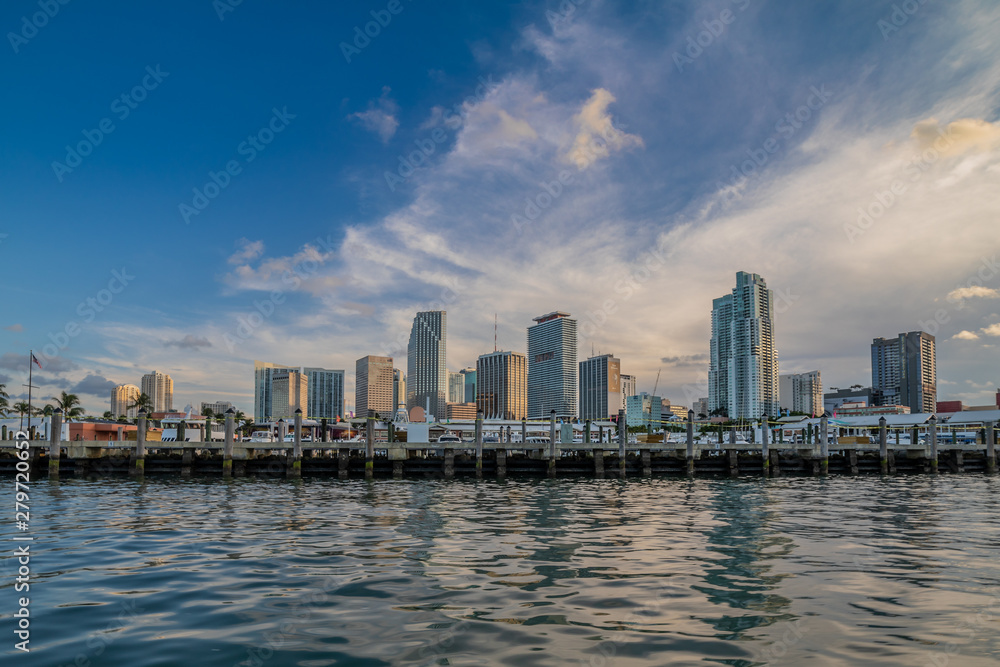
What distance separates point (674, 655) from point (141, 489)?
31.4m

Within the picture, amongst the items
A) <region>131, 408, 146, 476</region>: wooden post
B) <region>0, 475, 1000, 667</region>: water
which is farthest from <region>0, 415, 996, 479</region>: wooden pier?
<region>0, 475, 1000, 667</region>: water

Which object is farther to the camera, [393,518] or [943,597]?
[393,518]

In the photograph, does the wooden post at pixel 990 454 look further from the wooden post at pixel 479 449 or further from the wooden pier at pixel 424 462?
the wooden post at pixel 479 449

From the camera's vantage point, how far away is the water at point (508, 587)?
27.6 feet

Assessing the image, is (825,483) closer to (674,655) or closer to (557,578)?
(557,578)

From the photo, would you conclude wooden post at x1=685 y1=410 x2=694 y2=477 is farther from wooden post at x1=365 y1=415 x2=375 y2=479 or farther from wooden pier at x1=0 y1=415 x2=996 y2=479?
wooden post at x1=365 y1=415 x2=375 y2=479

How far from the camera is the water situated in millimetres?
8398

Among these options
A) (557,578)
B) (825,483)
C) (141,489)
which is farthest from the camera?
(825,483)

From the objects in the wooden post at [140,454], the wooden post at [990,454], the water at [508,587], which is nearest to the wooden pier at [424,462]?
the wooden post at [140,454]

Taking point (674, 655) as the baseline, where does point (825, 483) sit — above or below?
below

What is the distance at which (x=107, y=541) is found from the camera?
16219mm

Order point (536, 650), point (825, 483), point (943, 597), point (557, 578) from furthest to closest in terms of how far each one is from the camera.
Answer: point (825, 483) → point (557, 578) → point (943, 597) → point (536, 650)

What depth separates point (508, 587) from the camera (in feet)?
38.2

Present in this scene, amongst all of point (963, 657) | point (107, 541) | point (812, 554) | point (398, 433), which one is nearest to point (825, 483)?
point (812, 554)
